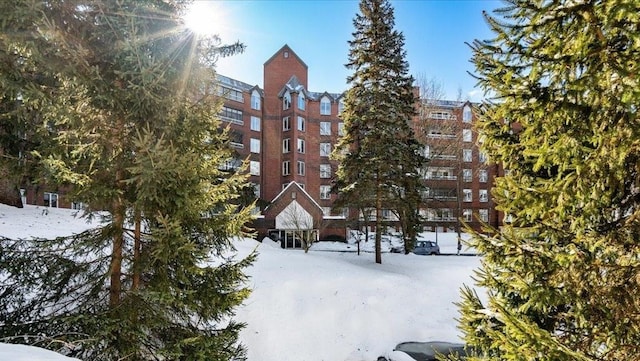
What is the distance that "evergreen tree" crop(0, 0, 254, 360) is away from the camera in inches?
184

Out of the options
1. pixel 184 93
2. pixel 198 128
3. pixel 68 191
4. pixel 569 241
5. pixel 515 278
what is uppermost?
pixel 184 93

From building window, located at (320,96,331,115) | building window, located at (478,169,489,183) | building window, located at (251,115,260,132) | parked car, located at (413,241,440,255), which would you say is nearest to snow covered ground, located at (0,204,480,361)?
parked car, located at (413,241,440,255)

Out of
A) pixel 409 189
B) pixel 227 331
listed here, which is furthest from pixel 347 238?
pixel 227 331

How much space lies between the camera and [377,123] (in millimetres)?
15812

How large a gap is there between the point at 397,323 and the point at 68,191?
982 cm

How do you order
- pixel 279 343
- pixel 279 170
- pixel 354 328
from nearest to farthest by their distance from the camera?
pixel 279 343
pixel 354 328
pixel 279 170

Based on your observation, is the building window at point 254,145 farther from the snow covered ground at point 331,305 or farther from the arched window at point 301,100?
the snow covered ground at point 331,305

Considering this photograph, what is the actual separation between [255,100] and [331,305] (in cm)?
2892

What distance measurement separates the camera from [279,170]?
36.4 metres

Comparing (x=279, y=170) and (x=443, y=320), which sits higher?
(x=279, y=170)

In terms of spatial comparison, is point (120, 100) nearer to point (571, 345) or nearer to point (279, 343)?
point (571, 345)

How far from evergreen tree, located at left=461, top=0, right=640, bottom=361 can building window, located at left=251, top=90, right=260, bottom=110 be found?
3484cm

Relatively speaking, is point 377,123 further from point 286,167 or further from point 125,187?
point 286,167

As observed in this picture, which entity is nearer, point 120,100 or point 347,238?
point 120,100
